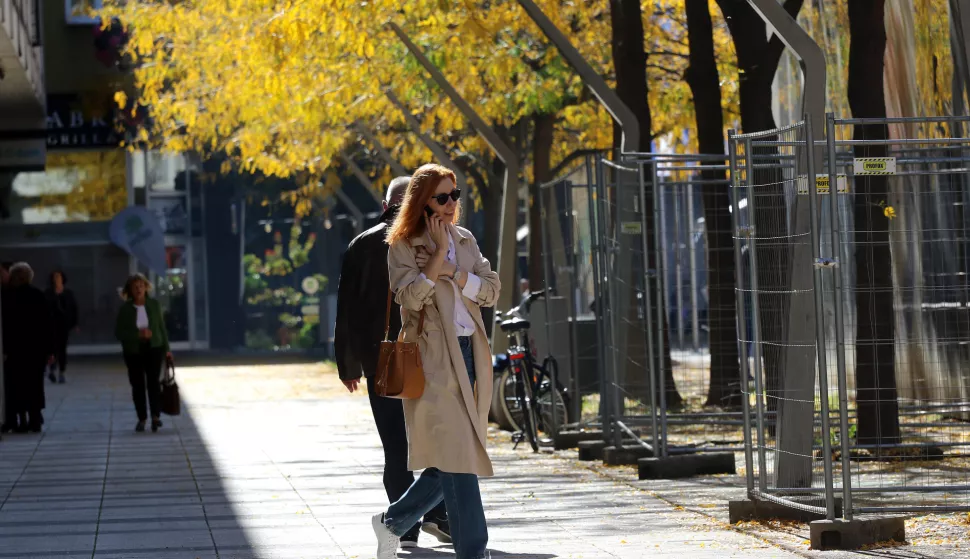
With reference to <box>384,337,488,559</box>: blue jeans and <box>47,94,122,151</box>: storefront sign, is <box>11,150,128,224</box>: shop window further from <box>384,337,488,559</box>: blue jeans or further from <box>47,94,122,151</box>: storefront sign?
<box>384,337,488,559</box>: blue jeans

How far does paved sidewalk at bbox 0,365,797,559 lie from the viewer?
8742mm

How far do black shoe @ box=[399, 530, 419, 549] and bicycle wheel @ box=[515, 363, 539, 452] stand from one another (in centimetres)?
554

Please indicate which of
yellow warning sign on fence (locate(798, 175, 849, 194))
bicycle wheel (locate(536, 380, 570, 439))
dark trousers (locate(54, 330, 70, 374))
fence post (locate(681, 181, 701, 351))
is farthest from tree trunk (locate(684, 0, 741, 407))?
dark trousers (locate(54, 330, 70, 374))

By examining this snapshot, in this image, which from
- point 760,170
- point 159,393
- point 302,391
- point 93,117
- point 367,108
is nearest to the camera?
point 760,170

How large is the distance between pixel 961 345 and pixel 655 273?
235 cm

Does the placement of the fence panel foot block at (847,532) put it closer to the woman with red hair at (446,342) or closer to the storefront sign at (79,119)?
the woman with red hair at (446,342)

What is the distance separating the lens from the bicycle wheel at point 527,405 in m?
14.2

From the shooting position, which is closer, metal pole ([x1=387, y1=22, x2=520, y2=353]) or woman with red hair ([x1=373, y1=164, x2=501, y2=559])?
woman with red hair ([x1=373, y1=164, x2=501, y2=559])

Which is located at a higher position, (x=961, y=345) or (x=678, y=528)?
(x=961, y=345)

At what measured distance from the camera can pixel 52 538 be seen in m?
9.44

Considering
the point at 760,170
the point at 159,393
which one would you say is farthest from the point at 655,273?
the point at 159,393

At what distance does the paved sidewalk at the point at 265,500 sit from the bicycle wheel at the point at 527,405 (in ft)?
0.49

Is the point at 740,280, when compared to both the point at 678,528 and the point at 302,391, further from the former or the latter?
the point at 302,391

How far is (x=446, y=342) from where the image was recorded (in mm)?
7027
